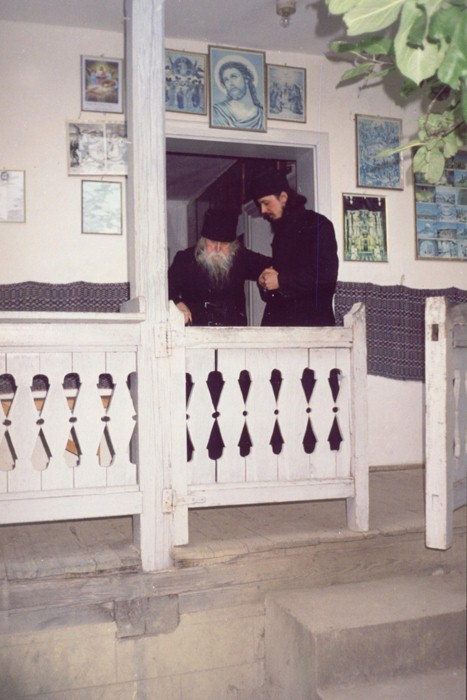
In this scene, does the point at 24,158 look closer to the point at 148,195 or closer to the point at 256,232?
the point at 148,195

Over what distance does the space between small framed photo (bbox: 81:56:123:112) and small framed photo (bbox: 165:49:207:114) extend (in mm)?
338

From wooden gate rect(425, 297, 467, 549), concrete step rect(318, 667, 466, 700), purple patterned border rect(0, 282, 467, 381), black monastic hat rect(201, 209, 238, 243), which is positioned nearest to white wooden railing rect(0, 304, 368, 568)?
wooden gate rect(425, 297, 467, 549)

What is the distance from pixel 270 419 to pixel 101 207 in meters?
2.24

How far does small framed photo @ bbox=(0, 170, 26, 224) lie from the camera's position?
441 cm

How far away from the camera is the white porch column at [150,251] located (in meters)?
2.80

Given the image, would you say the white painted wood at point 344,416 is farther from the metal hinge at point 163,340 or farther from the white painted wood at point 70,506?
the white painted wood at point 70,506

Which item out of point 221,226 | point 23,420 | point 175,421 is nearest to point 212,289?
point 221,226

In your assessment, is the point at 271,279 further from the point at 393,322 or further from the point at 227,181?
the point at 227,181

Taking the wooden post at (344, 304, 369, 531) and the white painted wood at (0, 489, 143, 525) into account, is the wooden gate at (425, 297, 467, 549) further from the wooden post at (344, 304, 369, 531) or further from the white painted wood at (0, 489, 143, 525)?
the white painted wood at (0, 489, 143, 525)

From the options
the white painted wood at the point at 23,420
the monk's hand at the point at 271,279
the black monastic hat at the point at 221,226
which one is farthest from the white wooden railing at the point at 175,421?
the black monastic hat at the point at 221,226

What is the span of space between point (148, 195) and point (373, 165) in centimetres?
284

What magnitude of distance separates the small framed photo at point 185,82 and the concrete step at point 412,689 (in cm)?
371

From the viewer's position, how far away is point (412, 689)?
253 cm

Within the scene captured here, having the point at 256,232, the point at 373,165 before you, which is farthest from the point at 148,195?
the point at 256,232
